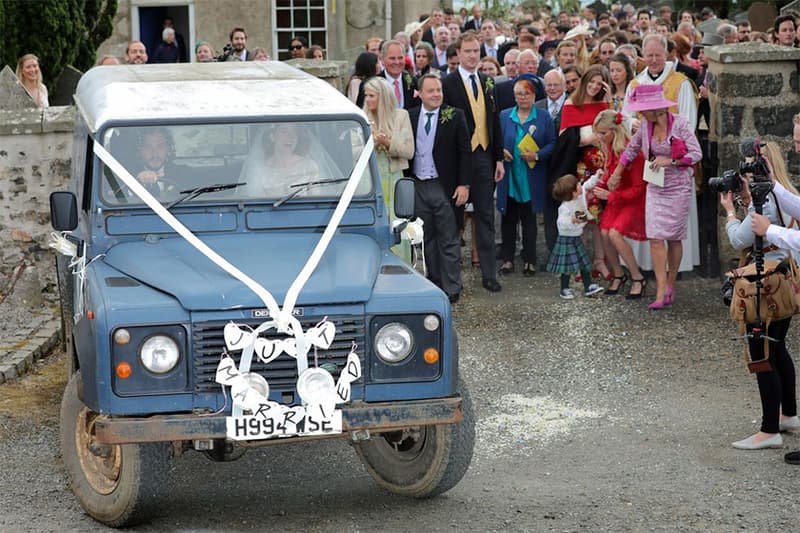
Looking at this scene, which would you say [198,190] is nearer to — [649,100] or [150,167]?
[150,167]

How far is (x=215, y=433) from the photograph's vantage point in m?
6.66

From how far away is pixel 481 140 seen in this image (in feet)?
42.1

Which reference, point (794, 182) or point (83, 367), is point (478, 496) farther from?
point (794, 182)

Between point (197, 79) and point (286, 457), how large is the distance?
237 centimetres

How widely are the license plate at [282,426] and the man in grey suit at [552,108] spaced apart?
6.99 m

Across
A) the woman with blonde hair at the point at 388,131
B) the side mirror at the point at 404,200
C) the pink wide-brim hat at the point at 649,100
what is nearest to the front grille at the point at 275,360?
the side mirror at the point at 404,200

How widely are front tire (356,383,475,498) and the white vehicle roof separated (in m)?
1.88

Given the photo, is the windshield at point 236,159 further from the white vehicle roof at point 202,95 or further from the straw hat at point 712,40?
the straw hat at point 712,40

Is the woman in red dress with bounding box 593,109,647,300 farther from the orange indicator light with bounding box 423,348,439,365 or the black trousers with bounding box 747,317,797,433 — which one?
the orange indicator light with bounding box 423,348,439,365

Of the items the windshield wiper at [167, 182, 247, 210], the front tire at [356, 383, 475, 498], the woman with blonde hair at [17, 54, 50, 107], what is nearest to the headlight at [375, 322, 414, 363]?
the front tire at [356, 383, 475, 498]

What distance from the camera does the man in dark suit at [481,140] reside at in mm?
12852

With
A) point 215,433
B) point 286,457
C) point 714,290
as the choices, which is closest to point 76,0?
point 714,290

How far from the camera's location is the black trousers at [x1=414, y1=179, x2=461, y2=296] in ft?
41.0

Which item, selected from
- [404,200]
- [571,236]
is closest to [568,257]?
[571,236]
